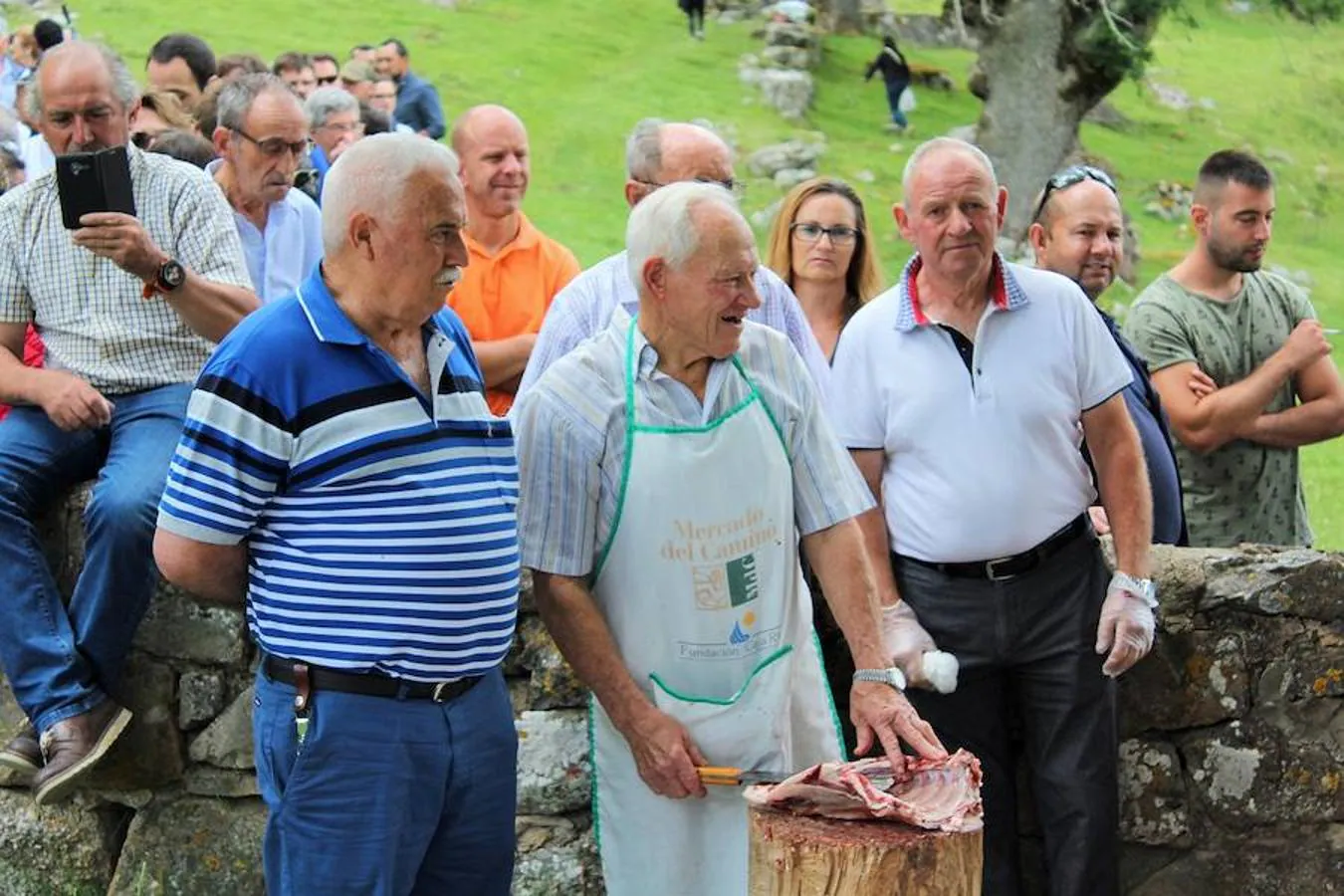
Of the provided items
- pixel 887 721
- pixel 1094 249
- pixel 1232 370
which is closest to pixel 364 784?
pixel 887 721

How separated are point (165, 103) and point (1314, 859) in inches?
219

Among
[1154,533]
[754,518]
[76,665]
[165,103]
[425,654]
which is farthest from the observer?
[165,103]

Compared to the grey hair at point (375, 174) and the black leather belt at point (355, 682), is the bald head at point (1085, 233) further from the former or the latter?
the black leather belt at point (355, 682)

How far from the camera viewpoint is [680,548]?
4078 mm

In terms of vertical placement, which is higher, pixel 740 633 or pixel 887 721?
pixel 740 633

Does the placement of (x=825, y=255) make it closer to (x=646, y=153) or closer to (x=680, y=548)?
(x=646, y=153)

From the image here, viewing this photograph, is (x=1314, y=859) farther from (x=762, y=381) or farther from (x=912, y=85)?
(x=912, y=85)

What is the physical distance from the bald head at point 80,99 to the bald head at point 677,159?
165 cm

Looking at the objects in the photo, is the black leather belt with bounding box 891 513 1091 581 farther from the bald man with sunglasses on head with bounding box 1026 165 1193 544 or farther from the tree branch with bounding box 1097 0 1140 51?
the tree branch with bounding box 1097 0 1140 51

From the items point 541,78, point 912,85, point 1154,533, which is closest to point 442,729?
point 1154,533

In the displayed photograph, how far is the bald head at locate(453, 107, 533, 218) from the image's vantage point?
633 cm

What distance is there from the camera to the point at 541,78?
75.4ft

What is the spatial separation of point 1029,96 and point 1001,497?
546 inches

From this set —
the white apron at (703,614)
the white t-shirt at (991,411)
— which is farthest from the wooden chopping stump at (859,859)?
the white t-shirt at (991,411)
